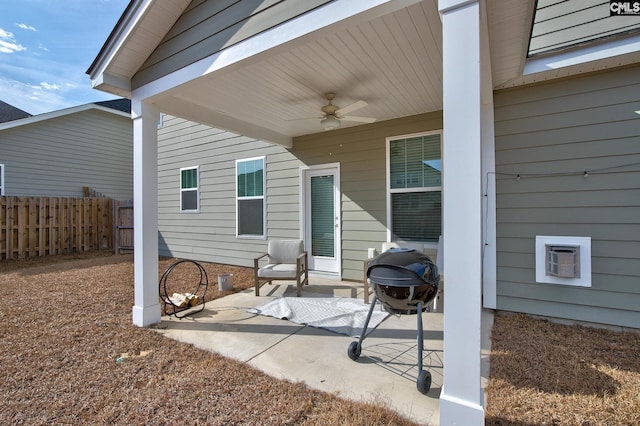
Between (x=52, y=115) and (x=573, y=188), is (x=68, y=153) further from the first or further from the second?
(x=573, y=188)

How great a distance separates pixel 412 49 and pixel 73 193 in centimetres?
1182

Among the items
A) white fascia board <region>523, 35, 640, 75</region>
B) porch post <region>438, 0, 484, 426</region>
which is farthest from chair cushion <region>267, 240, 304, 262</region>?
white fascia board <region>523, 35, 640, 75</region>

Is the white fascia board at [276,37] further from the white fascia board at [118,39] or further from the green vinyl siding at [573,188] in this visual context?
the green vinyl siding at [573,188]

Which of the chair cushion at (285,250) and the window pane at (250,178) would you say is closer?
the chair cushion at (285,250)

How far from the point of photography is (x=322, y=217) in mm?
5582

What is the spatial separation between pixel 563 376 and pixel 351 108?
3.18 metres

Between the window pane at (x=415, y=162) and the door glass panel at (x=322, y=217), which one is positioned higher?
the window pane at (x=415, y=162)

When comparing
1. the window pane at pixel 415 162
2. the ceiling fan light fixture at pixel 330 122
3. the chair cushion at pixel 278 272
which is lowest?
the chair cushion at pixel 278 272

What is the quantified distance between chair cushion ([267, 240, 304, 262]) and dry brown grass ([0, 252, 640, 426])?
7.34ft

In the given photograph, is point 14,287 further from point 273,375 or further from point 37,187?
point 37,187

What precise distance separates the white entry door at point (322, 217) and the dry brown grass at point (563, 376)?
2913 mm

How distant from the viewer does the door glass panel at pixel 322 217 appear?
545 cm

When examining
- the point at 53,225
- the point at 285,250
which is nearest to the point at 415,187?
the point at 285,250

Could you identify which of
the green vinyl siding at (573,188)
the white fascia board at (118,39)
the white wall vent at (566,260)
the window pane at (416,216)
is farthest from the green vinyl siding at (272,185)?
the white fascia board at (118,39)
